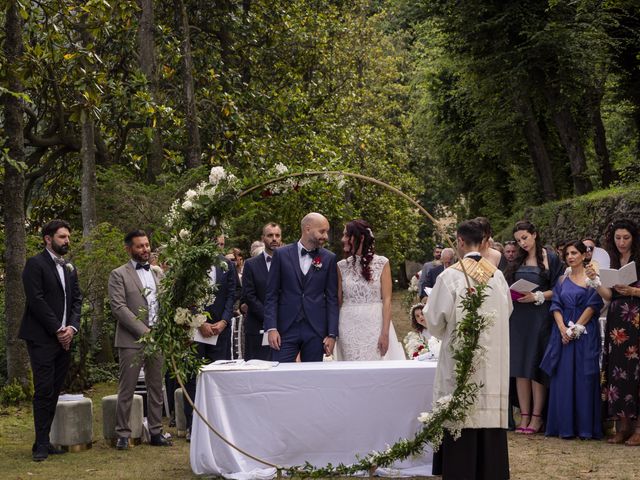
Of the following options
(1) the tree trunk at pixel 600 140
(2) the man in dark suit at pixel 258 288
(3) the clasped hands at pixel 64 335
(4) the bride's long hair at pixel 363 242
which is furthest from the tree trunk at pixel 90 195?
(1) the tree trunk at pixel 600 140

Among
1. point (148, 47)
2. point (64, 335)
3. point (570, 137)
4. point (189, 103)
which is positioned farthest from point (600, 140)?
point (64, 335)

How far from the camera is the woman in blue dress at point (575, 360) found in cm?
1152

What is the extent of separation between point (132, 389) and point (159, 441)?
704 millimetres

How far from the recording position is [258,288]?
12516 mm

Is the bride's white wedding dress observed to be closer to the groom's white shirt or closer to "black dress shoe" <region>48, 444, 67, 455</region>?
the groom's white shirt

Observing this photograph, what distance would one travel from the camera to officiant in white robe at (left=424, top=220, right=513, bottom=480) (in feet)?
27.6

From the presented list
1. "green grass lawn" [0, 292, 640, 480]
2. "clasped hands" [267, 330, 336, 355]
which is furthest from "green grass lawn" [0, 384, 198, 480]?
"clasped hands" [267, 330, 336, 355]

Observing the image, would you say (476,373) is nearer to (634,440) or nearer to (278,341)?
(278,341)

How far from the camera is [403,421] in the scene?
368 inches

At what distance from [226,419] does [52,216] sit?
14778 mm

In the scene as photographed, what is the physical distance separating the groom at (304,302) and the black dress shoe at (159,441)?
185 centimetres

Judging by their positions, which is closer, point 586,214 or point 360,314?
point 360,314

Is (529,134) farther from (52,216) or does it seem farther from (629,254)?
(629,254)

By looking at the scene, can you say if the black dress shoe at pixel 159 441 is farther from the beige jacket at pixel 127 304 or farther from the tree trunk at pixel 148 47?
the tree trunk at pixel 148 47
